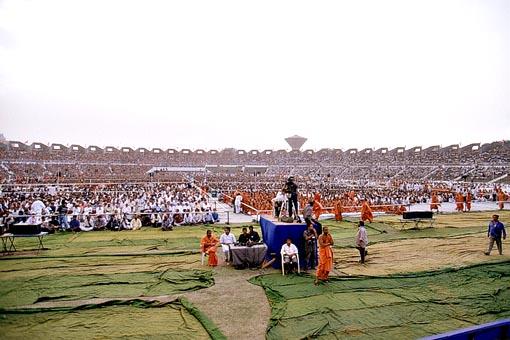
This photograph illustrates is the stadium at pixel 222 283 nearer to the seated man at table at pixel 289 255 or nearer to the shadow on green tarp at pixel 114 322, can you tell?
the shadow on green tarp at pixel 114 322

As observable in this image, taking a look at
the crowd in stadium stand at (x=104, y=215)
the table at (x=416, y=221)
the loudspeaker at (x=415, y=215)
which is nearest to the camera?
the loudspeaker at (x=415, y=215)

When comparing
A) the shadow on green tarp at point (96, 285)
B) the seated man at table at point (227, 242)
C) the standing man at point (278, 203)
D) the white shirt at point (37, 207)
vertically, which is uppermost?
the standing man at point (278, 203)

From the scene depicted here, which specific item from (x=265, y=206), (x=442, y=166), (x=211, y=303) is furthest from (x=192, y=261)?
(x=442, y=166)

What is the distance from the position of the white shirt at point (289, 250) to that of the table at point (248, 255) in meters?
0.80

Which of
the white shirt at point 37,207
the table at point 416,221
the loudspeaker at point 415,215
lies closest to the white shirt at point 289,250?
the loudspeaker at point 415,215

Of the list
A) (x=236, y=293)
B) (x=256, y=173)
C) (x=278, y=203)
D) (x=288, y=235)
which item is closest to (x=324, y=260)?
(x=288, y=235)

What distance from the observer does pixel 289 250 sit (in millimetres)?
9008

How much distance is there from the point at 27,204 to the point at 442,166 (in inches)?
2249

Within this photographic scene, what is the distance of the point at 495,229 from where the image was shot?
10.3m

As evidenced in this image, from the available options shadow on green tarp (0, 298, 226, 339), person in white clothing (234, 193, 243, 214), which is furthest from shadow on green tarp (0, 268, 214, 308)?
person in white clothing (234, 193, 243, 214)

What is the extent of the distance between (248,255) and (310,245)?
1.72 metres

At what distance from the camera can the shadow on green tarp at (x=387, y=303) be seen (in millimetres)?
5652

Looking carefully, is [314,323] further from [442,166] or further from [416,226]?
[442,166]

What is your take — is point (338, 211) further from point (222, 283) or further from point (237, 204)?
point (222, 283)
